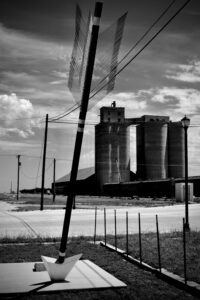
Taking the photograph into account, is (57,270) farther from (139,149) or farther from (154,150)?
(139,149)

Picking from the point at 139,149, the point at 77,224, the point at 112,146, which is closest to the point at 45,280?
the point at 77,224

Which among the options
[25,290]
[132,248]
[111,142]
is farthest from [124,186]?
[25,290]

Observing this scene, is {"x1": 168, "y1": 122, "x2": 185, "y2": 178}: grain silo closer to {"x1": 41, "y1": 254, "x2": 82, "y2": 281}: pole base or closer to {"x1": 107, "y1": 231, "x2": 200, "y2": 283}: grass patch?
{"x1": 107, "y1": 231, "x2": 200, "y2": 283}: grass patch

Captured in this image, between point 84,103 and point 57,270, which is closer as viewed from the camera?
point 57,270

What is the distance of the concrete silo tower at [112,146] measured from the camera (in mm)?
72812

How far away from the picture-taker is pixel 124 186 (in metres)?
72.2

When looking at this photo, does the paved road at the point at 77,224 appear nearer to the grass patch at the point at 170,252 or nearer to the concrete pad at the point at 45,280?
the grass patch at the point at 170,252

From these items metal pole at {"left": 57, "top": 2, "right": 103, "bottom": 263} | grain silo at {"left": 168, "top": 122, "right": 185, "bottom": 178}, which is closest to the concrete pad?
metal pole at {"left": 57, "top": 2, "right": 103, "bottom": 263}

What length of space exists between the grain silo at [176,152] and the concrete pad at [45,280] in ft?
216

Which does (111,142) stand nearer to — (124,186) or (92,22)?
(124,186)

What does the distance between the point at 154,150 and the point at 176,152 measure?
449 cm

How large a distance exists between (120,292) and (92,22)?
4.59 metres

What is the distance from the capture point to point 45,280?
6.71m

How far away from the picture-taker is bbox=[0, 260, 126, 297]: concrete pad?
6.16m
